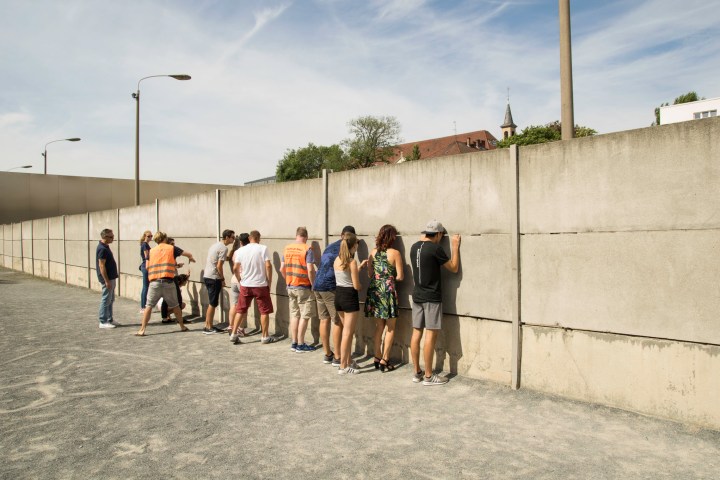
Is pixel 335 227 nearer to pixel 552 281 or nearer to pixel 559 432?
pixel 552 281

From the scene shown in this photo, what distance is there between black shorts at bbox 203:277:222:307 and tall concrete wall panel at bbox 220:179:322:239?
1.07 m

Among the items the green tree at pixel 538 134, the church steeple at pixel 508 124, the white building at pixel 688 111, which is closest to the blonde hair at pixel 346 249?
the green tree at pixel 538 134

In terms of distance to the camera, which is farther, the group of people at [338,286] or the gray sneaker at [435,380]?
the group of people at [338,286]

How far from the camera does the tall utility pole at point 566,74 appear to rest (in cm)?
661

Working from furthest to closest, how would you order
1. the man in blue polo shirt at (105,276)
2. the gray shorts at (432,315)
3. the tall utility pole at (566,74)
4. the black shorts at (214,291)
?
the man in blue polo shirt at (105,276) < the black shorts at (214,291) < the tall utility pole at (566,74) < the gray shorts at (432,315)

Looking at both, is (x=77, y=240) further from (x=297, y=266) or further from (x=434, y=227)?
(x=434, y=227)

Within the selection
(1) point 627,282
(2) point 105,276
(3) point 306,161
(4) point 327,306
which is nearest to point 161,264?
(2) point 105,276

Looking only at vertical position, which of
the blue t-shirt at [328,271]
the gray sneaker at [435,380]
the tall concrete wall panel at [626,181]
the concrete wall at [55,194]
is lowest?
the gray sneaker at [435,380]

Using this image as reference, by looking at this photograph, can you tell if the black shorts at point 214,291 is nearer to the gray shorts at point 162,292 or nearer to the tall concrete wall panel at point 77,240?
the gray shorts at point 162,292

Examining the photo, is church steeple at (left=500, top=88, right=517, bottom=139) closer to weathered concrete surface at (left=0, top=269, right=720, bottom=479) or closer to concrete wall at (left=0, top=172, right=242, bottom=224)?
concrete wall at (left=0, top=172, right=242, bottom=224)

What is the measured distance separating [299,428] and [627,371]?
2.86 metres

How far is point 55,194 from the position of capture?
39.8 meters

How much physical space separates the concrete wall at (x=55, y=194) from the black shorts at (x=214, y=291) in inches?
1405

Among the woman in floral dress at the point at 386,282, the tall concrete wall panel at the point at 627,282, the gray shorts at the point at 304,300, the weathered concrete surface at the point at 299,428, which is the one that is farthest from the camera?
the gray shorts at the point at 304,300
